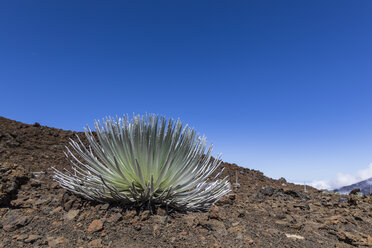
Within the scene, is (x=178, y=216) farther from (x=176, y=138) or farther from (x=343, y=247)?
(x=343, y=247)

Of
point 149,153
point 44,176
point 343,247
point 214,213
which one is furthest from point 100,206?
point 343,247

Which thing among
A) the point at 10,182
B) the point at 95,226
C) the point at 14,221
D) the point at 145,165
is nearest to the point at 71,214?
the point at 95,226

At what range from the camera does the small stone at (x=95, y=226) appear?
8.05 ft

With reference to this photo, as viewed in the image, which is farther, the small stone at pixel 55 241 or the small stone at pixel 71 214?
the small stone at pixel 71 214

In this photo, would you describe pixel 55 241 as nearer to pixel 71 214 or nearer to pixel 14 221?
pixel 71 214

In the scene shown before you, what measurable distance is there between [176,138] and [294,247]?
5.04ft

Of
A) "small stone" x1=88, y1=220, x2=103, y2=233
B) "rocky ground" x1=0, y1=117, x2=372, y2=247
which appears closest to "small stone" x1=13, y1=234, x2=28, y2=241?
"rocky ground" x1=0, y1=117, x2=372, y2=247

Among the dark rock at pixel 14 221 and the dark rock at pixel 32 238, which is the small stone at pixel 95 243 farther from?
the dark rock at pixel 14 221

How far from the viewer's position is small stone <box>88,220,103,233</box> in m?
2.46

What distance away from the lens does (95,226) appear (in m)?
2.49

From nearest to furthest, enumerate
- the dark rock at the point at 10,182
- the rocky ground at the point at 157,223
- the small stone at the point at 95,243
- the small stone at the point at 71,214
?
the small stone at the point at 95,243, the rocky ground at the point at 157,223, the small stone at the point at 71,214, the dark rock at the point at 10,182

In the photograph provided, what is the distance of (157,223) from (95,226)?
0.56 m

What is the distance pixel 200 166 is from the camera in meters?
3.34

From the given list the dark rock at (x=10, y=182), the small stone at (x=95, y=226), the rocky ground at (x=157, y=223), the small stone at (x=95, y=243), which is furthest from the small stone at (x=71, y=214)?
the dark rock at (x=10, y=182)
